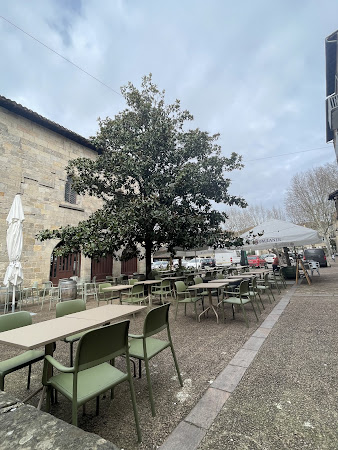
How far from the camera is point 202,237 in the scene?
7.75 meters

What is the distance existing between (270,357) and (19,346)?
120 inches

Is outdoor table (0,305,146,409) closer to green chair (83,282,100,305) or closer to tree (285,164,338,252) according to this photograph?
green chair (83,282,100,305)

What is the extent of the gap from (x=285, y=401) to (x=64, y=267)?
33.0 ft

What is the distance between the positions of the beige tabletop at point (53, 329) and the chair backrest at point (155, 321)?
0.44 m

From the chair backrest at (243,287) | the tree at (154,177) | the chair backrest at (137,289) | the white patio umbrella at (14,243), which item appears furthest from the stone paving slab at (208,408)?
the white patio umbrella at (14,243)

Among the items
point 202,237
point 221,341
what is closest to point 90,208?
point 202,237

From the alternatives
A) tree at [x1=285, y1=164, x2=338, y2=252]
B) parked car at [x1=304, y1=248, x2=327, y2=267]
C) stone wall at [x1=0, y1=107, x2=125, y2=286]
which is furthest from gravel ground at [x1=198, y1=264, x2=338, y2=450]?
tree at [x1=285, y1=164, x2=338, y2=252]

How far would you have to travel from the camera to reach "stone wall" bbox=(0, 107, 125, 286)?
8562 mm

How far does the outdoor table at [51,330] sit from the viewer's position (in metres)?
1.78

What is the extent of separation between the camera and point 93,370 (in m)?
2.02

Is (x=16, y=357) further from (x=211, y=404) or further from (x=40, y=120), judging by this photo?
(x=40, y=120)

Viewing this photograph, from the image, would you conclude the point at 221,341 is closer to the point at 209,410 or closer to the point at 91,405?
the point at 209,410

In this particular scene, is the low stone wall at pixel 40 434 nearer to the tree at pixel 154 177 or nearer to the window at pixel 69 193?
the tree at pixel 154 177

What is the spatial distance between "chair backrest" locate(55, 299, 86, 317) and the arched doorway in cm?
735
